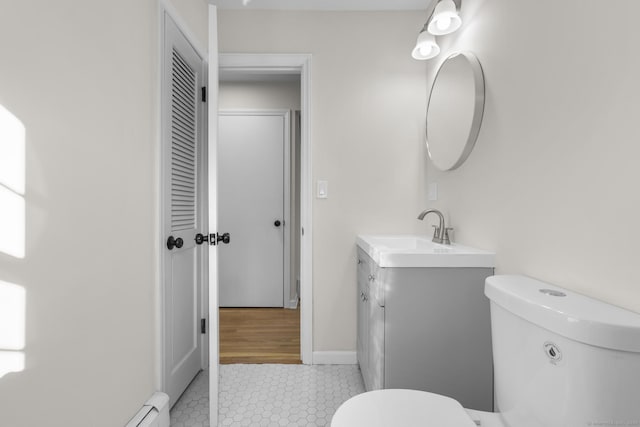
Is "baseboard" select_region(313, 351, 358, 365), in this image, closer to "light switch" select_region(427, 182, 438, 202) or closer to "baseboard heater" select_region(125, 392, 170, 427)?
"baseboard heater" select_region(125, 392, 170, 427)

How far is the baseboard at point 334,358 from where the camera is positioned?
2.17 m

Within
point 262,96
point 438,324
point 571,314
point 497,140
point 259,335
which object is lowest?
point 259,335

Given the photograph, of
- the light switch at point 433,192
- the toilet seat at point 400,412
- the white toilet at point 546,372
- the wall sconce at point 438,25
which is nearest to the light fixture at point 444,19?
the wall sconce at point 438,25

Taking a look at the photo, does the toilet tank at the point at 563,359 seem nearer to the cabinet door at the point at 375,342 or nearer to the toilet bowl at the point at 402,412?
the toilet bowl at the point at 402,412

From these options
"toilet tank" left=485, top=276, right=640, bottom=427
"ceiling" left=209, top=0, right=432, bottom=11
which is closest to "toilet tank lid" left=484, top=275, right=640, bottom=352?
"toilet tank" left=485, top=276, right=640, bottom=427

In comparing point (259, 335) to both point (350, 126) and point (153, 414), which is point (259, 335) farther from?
point (350, 126)

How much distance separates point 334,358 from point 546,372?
1.62m

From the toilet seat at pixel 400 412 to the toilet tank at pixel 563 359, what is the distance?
0.53ft

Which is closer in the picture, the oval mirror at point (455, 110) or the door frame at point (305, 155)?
the oval mirror at point (455, 110)

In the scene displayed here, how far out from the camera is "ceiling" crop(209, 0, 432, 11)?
2.09 meters

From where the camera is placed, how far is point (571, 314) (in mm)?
677

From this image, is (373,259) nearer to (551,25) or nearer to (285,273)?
(551,25)

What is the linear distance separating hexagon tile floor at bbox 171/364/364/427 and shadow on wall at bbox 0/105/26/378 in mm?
1031

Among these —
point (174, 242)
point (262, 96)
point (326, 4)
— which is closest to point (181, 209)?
point (174, 242)
